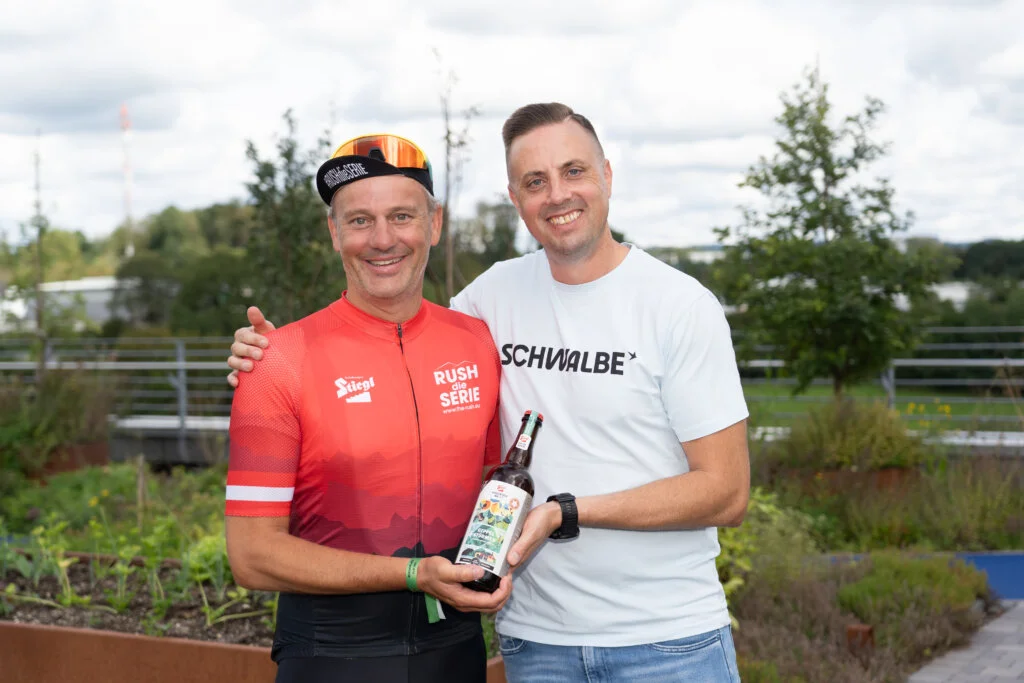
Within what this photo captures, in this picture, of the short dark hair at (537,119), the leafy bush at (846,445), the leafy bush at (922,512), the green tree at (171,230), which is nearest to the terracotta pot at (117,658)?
the short dark hair at (537,119)

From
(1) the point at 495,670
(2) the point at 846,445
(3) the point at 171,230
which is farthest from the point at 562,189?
(3) the point at 171,230

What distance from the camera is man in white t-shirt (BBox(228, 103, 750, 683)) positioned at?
8.99 feet

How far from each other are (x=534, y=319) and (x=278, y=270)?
258 inches

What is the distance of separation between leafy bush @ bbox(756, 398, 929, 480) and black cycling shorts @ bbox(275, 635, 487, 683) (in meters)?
7.26

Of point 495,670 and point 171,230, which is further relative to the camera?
point 171,230

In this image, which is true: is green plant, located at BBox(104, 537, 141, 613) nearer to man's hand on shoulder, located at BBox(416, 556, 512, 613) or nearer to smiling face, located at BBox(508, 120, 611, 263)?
man's hand on shoulder, located at BBox(416, 556, 512, 613)

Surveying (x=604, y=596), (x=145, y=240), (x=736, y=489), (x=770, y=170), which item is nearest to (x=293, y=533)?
(x=604, y=596)

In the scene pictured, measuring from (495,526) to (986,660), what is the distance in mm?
5297

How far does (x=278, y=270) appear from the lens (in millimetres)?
9188

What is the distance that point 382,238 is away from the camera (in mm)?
2783

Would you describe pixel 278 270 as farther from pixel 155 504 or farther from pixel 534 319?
pixel 534 319

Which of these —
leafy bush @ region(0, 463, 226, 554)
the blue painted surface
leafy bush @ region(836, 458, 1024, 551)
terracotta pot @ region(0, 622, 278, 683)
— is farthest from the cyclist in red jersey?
the blue painted surface

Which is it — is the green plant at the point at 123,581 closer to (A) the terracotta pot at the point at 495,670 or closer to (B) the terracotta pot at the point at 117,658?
(B) the terracotta pot at the point at 117,658

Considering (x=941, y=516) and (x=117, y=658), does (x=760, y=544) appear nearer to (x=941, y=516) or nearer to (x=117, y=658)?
(x=941, y=516)
